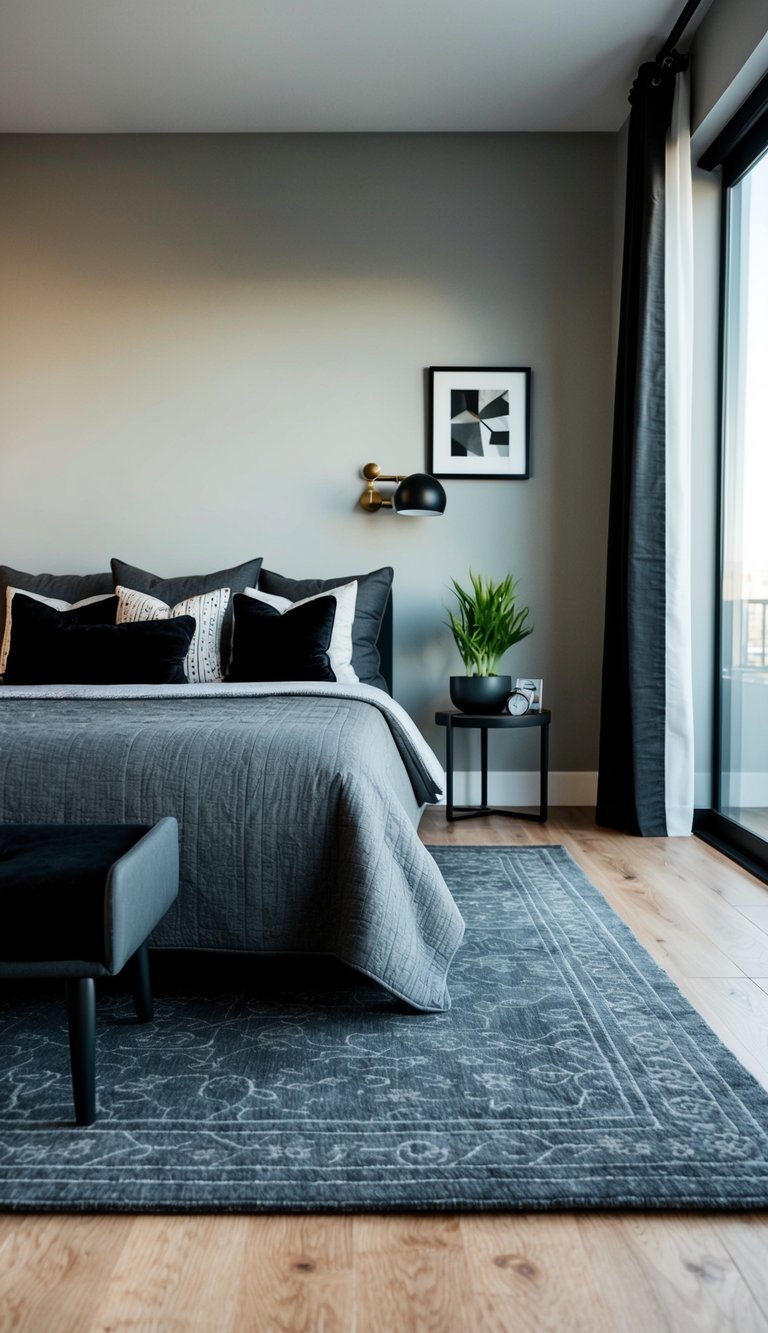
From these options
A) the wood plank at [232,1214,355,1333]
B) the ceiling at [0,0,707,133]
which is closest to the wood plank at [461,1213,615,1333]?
the wood plank at [232,1214,355,1333]

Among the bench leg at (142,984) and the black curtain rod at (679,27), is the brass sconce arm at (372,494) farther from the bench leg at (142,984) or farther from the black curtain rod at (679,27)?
the bench leg at (142,984)

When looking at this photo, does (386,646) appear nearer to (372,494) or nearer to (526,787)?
(372,494)

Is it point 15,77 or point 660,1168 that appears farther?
point 15,77

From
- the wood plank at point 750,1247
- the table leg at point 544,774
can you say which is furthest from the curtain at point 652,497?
the wood plank at point 750,1247

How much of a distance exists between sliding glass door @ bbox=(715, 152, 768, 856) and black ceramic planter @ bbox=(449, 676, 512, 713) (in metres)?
0.83

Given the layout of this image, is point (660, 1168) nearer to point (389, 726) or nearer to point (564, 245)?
point (389, 726)

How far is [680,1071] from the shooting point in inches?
70.0

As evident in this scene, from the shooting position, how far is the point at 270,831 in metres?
2.11

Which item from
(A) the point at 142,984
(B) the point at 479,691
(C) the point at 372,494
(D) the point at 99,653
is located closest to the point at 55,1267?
(A) the point at 142,984

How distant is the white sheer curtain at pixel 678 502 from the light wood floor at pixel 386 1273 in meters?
2.45

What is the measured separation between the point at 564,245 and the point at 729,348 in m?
1.00

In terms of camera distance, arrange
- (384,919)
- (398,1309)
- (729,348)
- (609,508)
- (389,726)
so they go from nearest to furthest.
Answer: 1. (398,1309)
2. (384,919)
3. (389,726)
4. (729,348)
5. (609,508)

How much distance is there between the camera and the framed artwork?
4.30 m

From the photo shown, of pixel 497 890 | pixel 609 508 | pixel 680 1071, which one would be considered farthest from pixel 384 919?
pixel 609 508
